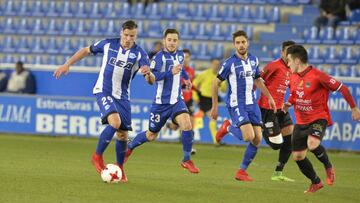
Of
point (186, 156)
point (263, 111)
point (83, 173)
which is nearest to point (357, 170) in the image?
point (263, 111)

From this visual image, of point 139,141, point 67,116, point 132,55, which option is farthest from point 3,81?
point 132,55

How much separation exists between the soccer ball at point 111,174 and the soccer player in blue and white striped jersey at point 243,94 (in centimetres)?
192

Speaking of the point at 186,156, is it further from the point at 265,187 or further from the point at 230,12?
the point at 230,12

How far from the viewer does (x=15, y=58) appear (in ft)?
84.4

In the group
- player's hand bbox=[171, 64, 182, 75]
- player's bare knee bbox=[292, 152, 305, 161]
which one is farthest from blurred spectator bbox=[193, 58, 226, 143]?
player's bare knee bbox=[292, 152, 305, 161]

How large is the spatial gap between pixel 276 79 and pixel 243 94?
2.65ft

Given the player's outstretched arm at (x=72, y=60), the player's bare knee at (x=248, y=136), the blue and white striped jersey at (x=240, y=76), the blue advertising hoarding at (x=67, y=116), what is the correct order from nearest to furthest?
1. the player's outstretched arm at (x=72, y=60)
2. the player's bare knee at (x=248, y=136)
3. the blue and white striped jersey at (x=240, y=76)
4. the blue advertising hoarding at (x=67, y=116)

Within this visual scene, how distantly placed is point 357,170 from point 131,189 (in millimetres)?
5252

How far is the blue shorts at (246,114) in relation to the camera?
13.1 meters

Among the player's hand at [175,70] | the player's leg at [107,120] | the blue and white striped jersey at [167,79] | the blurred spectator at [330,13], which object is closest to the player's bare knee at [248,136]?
the blue and white striped jersey at [167,79]

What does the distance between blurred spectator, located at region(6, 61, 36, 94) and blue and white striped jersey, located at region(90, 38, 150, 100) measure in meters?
10.2

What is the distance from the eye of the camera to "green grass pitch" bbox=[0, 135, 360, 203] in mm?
10812

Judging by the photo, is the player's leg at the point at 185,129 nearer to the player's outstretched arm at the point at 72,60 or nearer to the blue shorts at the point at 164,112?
the blue shorts at the point at 164,112

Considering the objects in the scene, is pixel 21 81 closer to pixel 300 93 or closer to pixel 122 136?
pixel 122 136
